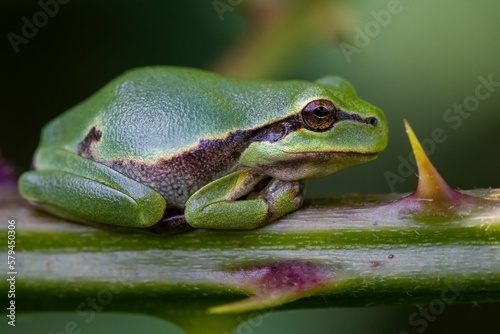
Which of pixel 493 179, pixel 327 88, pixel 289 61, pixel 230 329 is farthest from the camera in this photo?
pixel 493 179

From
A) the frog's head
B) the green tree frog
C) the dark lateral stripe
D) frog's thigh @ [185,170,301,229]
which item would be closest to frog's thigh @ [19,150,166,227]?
the green tree frog

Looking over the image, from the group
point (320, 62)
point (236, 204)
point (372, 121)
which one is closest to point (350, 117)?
point (372, 121)

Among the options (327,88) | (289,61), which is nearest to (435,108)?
(289,61)

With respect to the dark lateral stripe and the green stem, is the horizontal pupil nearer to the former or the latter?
the dark lateral stripe

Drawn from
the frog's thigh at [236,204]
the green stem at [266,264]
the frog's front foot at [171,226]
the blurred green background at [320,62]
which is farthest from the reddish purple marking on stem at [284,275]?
the blurred green background at [320,62]

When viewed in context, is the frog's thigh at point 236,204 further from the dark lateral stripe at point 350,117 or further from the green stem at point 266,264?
the dark lateral stripe at point 350,117

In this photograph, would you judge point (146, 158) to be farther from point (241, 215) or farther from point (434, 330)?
point (434, 330)
